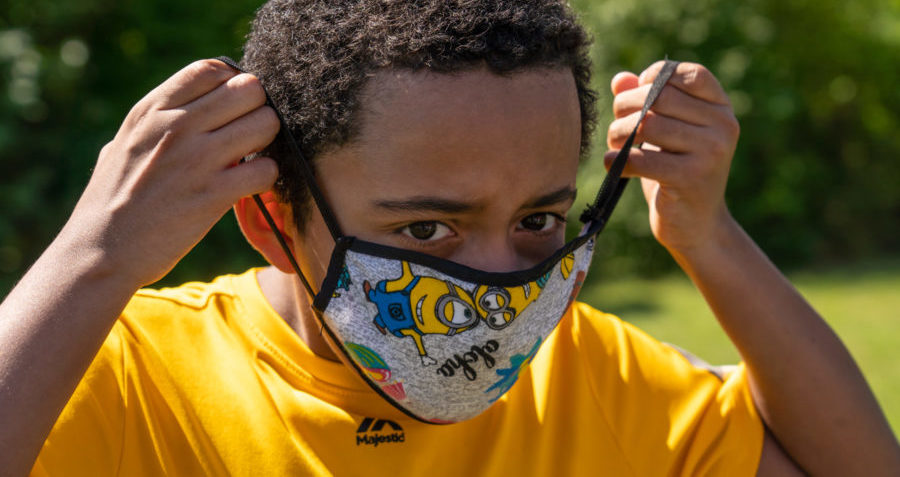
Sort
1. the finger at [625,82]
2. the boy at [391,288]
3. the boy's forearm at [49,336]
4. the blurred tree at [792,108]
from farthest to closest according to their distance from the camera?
the blurred tree at [792,108], the finger at [625,82], the boy at [391,288], the boy's forearm at [49,336]

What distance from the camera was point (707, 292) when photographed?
2.43m

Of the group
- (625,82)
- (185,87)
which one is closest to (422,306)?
(185,87)

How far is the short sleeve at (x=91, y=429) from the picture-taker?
186 cm

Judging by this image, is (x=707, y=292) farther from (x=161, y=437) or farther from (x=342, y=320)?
(x=161, y=437)

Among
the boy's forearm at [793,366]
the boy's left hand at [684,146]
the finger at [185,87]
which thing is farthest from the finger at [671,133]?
the finger at [185,87]

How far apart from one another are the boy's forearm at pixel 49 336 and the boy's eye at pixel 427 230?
22.1 inches

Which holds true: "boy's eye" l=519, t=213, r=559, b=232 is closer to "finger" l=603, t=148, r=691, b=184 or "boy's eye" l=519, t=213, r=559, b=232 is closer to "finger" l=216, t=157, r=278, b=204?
"finger" l=603, t=148, r=691, b=184

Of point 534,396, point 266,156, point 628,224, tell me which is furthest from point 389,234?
point 628,224

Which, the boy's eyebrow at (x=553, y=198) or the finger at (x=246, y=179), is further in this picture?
the boy's eyebrow at (x=553, y=198)

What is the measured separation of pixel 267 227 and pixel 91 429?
57cm

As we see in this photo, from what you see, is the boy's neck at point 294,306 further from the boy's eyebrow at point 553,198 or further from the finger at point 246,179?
the boy's eyebrow at point 553,198

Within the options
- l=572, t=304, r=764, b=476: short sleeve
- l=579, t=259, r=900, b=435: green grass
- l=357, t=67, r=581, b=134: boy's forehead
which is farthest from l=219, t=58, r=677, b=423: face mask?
l=579, t=259, r=900, b=435: green grass

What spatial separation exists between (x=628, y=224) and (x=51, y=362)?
394 inches

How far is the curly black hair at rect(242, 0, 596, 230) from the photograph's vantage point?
6.22 ft
